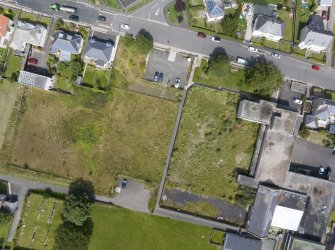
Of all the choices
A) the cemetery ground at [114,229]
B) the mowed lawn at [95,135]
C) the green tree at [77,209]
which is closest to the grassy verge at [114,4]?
the mowed lawn at [95,135]

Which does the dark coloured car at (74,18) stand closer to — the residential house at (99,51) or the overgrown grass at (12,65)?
the residential house at (99,51)

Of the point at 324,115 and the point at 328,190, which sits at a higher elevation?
the point at 324,115

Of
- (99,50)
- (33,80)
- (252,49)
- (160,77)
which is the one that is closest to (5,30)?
(33,80)

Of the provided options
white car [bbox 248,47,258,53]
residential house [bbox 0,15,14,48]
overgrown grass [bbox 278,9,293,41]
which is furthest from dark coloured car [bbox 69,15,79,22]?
overgrown grass [bbox 278,9,293,41]

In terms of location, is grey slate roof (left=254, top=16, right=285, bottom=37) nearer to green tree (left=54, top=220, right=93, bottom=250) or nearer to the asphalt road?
the asphalt road

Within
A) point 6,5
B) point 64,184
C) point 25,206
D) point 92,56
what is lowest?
point 25,206

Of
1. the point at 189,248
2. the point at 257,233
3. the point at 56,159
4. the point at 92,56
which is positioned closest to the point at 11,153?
the point at 56,159

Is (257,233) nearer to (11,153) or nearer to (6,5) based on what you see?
(11,153)
